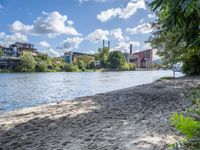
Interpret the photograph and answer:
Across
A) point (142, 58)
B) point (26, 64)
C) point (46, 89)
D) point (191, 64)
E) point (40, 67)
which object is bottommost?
point (46, 89)

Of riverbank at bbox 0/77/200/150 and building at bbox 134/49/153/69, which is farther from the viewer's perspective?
building at bbox 134/49/153/69

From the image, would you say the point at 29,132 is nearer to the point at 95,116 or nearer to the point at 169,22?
the point at 95,116

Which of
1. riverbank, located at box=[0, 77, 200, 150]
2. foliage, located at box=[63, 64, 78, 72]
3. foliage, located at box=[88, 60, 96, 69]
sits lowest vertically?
riverbank, located at box=[0, 77, 200, 150]

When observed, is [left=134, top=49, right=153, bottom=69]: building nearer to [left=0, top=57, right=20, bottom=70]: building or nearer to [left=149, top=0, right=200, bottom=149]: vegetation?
[left=0, top=57, right=20, bottom=70]: building

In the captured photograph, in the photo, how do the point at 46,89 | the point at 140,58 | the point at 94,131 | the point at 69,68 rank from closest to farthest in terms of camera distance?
the point at 94,131 < the point at 46,89 < the point at 69,68 < the point at 140,58

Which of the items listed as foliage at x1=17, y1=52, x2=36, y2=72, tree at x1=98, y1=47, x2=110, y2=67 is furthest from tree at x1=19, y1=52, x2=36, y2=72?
tree at x1=98, y1=47, x2=110, y2=67

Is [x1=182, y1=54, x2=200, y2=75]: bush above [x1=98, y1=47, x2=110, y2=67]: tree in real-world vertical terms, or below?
below

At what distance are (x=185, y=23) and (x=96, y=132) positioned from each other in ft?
10.1

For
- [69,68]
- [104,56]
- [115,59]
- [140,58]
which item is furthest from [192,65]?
[140,58]

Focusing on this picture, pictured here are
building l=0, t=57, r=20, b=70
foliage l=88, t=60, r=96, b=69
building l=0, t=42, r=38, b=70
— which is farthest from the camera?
foliage l=88, t=60, r=96, b=69

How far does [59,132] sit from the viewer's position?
6.06m

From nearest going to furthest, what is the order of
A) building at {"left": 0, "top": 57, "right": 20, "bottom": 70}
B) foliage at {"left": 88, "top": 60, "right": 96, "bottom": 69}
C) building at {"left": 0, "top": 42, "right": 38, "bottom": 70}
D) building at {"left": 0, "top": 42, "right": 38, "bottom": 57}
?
building at {"left": 0, "top": 57, "right": 20, "bottom": 70}, building at {"left": 0, "top": 42, "right": 38, "bottom": 70}, foliage at {"left": 88, "top": 60, "right": 96, "bottom": 69}, building at {"left": 0, "top": 42, "right": 38, "bottom": 57}

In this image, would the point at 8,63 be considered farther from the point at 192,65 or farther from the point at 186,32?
the point at 186,32

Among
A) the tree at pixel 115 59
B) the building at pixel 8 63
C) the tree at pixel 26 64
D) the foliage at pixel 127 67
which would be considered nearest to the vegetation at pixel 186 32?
the tree at pixel 26 64
